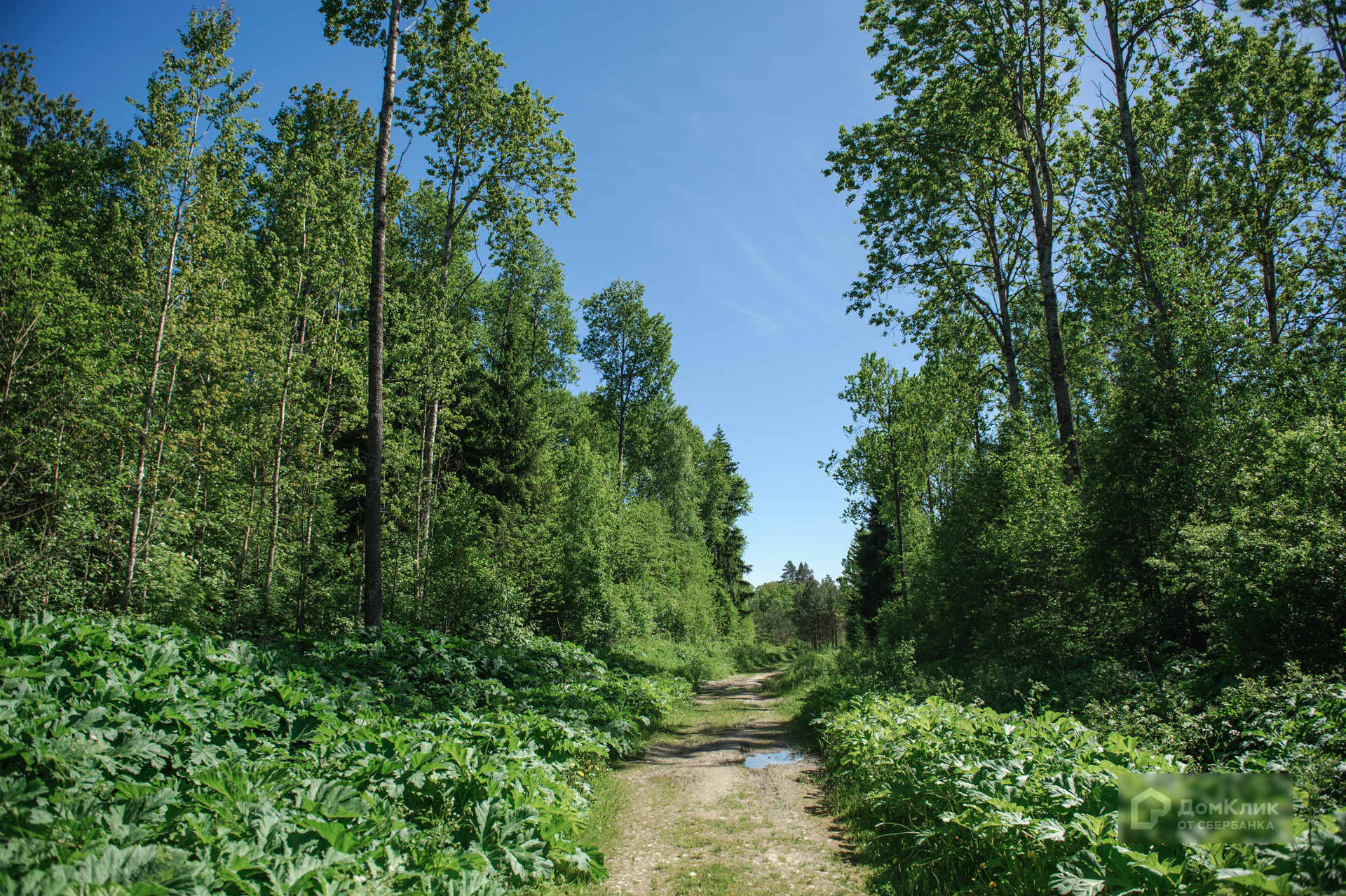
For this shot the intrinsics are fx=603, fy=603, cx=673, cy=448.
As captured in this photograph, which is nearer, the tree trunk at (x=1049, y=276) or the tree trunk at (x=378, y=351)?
the tree trunk at (x=378, y=351)

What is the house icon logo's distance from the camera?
293cm

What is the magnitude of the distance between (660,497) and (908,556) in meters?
19.8

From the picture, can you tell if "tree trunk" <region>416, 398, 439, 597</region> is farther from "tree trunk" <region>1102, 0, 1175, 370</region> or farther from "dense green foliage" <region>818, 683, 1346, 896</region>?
"tree trunk" <region>1102, 0, 1175, 370</region>

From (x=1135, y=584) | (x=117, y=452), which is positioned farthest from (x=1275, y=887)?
(x=117, y=452)

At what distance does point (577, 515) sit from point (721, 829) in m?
14.1

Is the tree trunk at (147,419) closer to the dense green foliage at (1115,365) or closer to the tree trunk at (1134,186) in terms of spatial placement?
the dense green foliage at (1115,365)

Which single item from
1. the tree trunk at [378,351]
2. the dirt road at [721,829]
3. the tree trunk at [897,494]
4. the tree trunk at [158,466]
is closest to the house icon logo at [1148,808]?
the dirt road at [721,829]

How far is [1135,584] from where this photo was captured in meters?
10.3

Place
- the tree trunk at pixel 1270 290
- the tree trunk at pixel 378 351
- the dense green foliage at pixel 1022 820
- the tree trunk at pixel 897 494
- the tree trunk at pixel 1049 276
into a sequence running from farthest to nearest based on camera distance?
the tree trunk at pixel 897 494
the tree trunk at pixel 1270 290
the tree trunk at pixel 1049 276
the tree trunk at pixel 378 351
the dense green foliage at pixel 1022 820

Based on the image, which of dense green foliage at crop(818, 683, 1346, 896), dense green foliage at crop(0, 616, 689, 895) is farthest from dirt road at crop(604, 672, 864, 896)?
dense green foliage at crop(0, 616, 689, 895)

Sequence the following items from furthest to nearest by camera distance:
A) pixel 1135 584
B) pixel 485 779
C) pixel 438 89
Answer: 1. pixel 438 89
2. pixel 1135 584
3. pixel 485 779

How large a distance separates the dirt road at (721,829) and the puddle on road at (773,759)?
0.15m

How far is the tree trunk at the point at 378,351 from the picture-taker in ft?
37.3

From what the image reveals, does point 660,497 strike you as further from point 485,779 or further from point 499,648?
point 485,779
